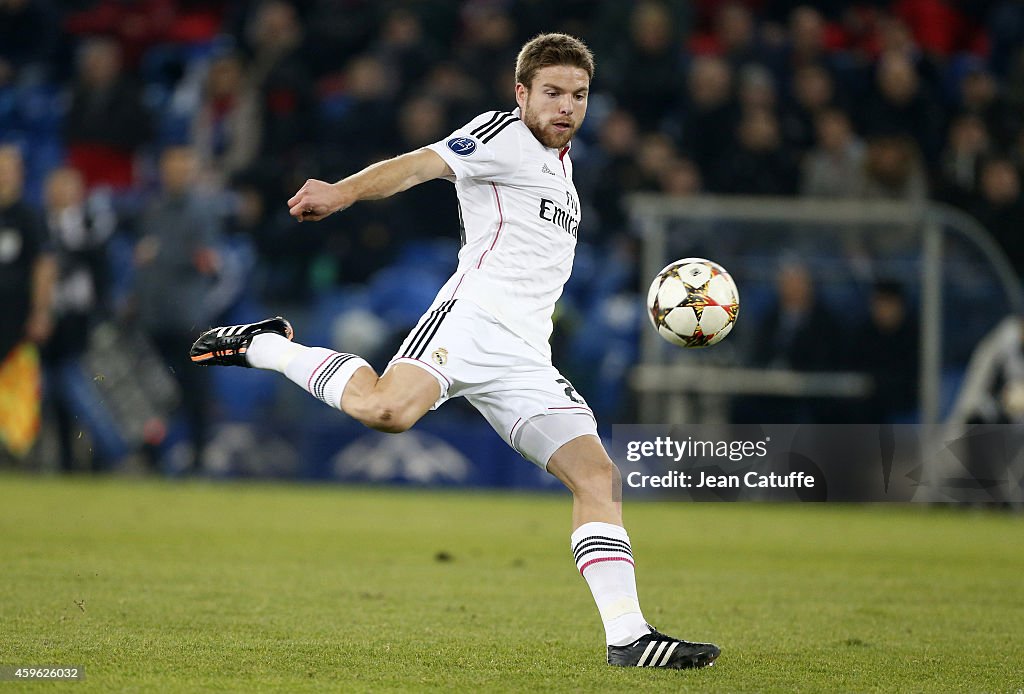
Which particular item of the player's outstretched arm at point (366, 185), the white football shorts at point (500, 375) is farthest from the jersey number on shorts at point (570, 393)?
the player's outstretched arm at point (366, 185)

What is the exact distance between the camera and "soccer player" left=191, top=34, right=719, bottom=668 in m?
5.26

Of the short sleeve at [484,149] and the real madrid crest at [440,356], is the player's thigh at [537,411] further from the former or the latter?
the short sleeve at [484,149]

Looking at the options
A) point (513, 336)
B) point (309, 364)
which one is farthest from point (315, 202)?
point (513, 336)

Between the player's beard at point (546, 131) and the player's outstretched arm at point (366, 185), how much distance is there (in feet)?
1.36

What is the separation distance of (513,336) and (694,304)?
894 mm

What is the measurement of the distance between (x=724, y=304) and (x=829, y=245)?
317 inches

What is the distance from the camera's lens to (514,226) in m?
5.57

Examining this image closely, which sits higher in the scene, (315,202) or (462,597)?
(315,202)

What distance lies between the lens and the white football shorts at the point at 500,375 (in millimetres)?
5383

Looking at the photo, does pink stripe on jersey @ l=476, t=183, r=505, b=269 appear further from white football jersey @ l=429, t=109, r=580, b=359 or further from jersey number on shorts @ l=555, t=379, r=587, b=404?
jersey number on shorts @ l=555, t=379, r=587, b=404

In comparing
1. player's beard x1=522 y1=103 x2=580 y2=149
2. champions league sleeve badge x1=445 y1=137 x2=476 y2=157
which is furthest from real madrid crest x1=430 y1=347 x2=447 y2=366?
player's beard x1=522 y1=103 x2=580 y2=149

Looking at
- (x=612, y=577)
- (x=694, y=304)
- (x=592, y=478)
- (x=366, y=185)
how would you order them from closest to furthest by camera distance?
(x=366, y=185), (x=612, y=577), (x=592, y=478), (x=694, y=304)

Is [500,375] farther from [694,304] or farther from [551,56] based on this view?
[551,56]

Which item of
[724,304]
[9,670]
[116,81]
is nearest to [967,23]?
[116,81]
